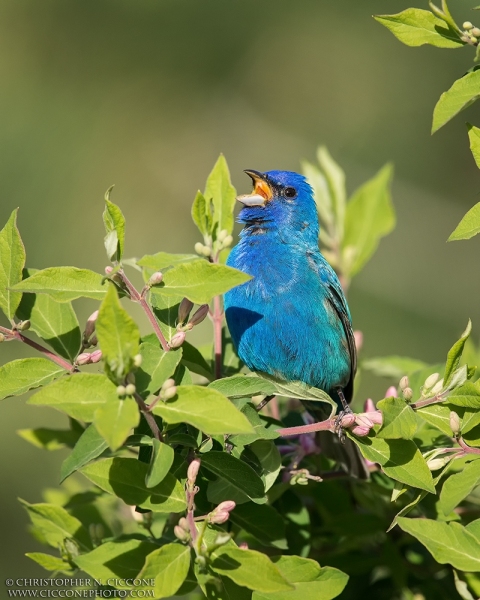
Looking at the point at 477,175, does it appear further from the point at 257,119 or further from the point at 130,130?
the point at 130,130

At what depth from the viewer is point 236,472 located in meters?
2.31

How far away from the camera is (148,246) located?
10.3 meters

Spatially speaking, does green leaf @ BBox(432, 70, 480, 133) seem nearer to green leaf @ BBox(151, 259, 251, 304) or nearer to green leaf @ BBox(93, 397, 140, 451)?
green leaf @ BBox(151, 259, 251, 304)

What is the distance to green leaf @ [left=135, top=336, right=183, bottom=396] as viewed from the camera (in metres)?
2.15

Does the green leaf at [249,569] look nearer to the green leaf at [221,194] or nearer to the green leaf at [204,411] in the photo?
the green leaf at [204,411]

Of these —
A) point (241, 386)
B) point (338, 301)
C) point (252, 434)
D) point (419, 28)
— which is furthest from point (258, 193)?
point (252, 434)

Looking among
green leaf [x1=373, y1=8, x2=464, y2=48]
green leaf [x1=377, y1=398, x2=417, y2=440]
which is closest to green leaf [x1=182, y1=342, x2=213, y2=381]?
green leaf [x1=377, y1=398, x2=417, y2=440]

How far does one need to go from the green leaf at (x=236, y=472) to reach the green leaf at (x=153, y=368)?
0.30 metres

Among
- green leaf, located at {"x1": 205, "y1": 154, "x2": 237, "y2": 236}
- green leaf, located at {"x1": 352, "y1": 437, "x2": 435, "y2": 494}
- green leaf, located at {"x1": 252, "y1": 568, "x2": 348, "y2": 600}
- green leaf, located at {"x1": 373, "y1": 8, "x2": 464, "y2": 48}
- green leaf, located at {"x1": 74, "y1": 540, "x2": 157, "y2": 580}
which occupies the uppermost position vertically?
green leaf, located at {"x1": 373, "y1": 8, "x2": 464, "y2": 48}

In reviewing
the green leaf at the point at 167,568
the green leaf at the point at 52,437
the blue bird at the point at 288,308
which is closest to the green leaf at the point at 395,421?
the green leaf at the point at 167,568

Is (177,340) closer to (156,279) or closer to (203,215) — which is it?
(156,279)

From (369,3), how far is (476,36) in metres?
9.11

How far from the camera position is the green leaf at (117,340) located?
6.38 feet

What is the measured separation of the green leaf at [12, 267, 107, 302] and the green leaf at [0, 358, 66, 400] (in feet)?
0.81
